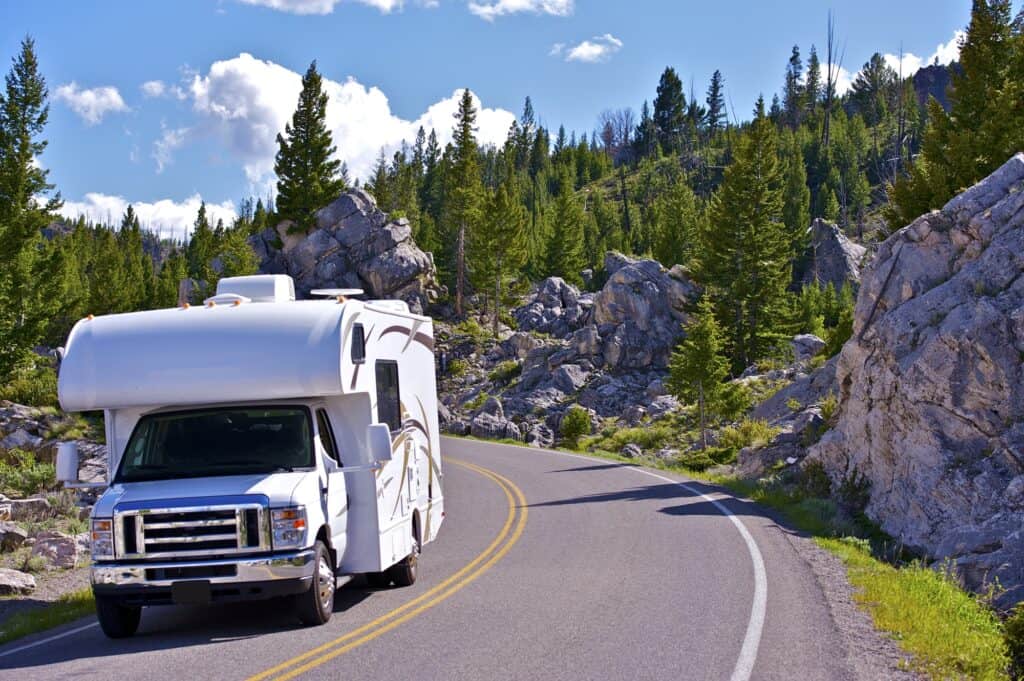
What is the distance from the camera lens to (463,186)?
80750 mm

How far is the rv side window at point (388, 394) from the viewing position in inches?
432

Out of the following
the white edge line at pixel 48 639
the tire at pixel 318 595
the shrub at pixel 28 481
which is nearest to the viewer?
the white edge line at pixel 48 639

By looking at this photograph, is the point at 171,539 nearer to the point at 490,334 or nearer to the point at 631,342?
the point at 631,342

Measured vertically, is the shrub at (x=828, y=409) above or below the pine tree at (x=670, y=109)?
below

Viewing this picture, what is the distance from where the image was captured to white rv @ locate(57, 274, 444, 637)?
859 centimetres

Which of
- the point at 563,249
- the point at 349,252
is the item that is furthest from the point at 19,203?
the point at 563,249

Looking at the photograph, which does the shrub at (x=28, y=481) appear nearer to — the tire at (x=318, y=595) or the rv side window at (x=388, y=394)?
the rv side window at (x=388, y=394)

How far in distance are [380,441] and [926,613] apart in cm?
582

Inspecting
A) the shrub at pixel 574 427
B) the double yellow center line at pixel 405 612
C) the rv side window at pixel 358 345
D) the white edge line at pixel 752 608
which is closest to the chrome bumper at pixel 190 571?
the double yellow center line at pixel 405 612

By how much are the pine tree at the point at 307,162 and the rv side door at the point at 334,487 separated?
64.7m

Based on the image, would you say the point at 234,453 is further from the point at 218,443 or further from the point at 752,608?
the point at 752,608

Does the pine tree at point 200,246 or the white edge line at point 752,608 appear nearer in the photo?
the white edge line at point 752,608

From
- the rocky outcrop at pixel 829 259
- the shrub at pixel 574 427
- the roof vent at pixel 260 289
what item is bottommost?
the shrub at pixel 574 427

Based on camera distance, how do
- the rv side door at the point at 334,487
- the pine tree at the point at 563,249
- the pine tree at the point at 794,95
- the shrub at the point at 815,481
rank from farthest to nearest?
the pine tree at the point at 794,95, the pine tree at the point at 563,249, the shrub at the point at 815,481, the rv side door at the point at 334,487
